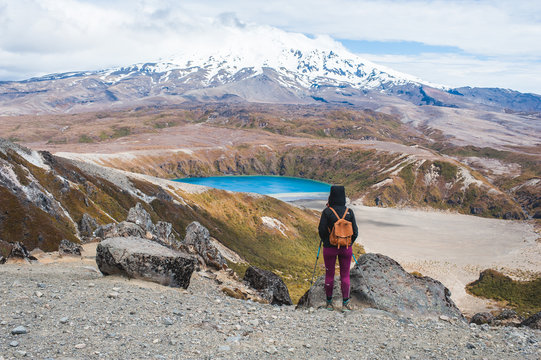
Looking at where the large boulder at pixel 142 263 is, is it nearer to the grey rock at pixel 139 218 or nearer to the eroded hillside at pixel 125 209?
the grey rock at pixel 139 218

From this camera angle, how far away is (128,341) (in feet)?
32.3

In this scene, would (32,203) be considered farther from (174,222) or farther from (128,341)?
(128,341)

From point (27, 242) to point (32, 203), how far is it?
998cm

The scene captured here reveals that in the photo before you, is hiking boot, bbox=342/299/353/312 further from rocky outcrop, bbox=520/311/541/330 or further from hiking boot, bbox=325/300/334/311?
rocky outcrop, bbox=520/311/541/330

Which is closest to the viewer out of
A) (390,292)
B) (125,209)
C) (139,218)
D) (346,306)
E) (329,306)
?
(346,306)

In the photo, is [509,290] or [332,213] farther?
[509,290]

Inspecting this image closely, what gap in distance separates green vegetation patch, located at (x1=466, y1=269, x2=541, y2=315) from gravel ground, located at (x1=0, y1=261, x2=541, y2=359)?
5960 centimetres

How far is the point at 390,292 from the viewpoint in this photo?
1673cm

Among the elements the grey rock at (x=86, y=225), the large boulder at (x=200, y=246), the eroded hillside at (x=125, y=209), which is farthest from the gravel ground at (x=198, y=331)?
the grey rock at (x=86, y=225)

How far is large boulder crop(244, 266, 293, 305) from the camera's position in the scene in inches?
974

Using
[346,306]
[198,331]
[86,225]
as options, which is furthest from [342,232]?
[86,225]

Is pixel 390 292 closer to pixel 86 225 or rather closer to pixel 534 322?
pixel 534 322

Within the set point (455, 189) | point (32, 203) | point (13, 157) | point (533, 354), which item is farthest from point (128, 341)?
point (455, 189)

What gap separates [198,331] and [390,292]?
9.77 meters
